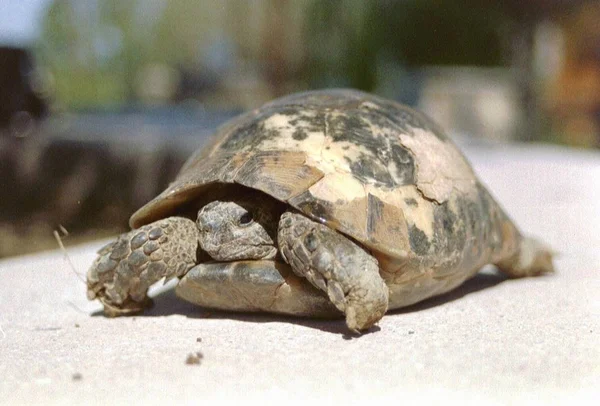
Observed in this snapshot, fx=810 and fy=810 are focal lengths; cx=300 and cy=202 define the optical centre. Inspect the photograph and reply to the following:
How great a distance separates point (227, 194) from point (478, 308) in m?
1.12

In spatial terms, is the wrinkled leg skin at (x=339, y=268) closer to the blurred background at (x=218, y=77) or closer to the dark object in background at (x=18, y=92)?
the blurred background at (x=218, y=77)

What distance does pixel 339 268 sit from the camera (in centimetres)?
272

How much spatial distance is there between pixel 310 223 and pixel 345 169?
281 mm

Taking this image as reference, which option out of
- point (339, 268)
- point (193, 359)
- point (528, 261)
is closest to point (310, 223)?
point (339, 268)

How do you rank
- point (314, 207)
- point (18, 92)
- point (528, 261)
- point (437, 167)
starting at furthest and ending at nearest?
point (18, 92)
point (528, 261)
point (437, 167)
point (314, 207)

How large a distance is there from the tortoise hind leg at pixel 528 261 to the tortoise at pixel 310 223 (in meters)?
0.57

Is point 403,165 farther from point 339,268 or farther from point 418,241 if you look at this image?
point 339,268

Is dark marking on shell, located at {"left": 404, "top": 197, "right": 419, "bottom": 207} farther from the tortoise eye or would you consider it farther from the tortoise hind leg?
the tortoise hind leg

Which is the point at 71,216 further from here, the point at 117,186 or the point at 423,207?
the point at 423,207

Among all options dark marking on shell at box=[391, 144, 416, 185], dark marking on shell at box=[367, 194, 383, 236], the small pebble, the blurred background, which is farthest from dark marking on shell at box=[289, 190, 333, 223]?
the blurred background

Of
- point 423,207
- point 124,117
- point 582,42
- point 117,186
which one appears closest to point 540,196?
point 117,186

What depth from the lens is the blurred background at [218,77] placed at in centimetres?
868

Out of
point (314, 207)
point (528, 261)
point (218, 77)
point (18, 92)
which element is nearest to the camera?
point (314, 207)

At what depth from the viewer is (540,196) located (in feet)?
25.3
